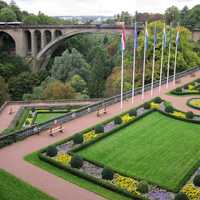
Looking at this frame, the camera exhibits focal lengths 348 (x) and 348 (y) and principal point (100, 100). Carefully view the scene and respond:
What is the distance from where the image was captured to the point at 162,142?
2233 cm

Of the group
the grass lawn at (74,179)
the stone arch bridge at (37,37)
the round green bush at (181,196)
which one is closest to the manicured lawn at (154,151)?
the round green bush at (181,196)

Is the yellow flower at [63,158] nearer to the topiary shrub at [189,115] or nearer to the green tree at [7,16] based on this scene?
the topiary shrub at [189,115]

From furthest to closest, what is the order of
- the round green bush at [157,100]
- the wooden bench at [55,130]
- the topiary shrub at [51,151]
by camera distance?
the round green bush at [157,100], the wooden bench at [55,130], the topiary shrub at [51,151]

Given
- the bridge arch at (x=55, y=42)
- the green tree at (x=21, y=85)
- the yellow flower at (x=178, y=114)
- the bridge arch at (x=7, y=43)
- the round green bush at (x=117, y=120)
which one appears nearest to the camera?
the round green bush at (x=117, y=120)

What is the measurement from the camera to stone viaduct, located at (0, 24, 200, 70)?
6281 centimetres

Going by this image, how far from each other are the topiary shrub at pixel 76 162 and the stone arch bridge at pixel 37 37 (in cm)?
4529

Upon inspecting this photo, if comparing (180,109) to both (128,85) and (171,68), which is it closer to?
(128,85)

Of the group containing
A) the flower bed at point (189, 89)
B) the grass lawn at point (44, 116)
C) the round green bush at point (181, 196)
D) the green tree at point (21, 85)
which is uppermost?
the flower bed at point (189, 89)

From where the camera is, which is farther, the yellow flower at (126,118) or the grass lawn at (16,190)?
the yellow flower at (126,118)

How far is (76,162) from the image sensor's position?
18406 millimetres

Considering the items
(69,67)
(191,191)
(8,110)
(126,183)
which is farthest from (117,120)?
(69,67)

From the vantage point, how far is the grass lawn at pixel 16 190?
543 inches

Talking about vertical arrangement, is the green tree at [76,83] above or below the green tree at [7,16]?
below

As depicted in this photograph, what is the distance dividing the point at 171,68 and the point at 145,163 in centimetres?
2642
